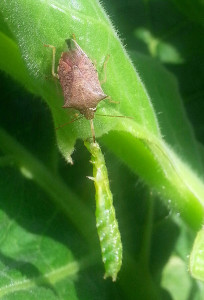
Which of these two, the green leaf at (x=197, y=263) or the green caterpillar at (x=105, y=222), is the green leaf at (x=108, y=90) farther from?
the green leaf at (x=197, y=263)

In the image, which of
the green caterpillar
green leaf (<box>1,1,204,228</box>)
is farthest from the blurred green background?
green leaf (<box>1,1,204,228</box>)

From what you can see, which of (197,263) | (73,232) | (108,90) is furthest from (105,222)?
(108,90)

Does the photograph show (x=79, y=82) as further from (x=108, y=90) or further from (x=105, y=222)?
(x=105, y=222)

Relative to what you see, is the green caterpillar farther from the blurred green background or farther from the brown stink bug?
the brown stink bug

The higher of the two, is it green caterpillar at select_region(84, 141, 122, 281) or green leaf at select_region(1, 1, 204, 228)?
green leaf at select_region(1, 1, 204, 228)

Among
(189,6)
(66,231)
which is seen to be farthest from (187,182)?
(189,6)
